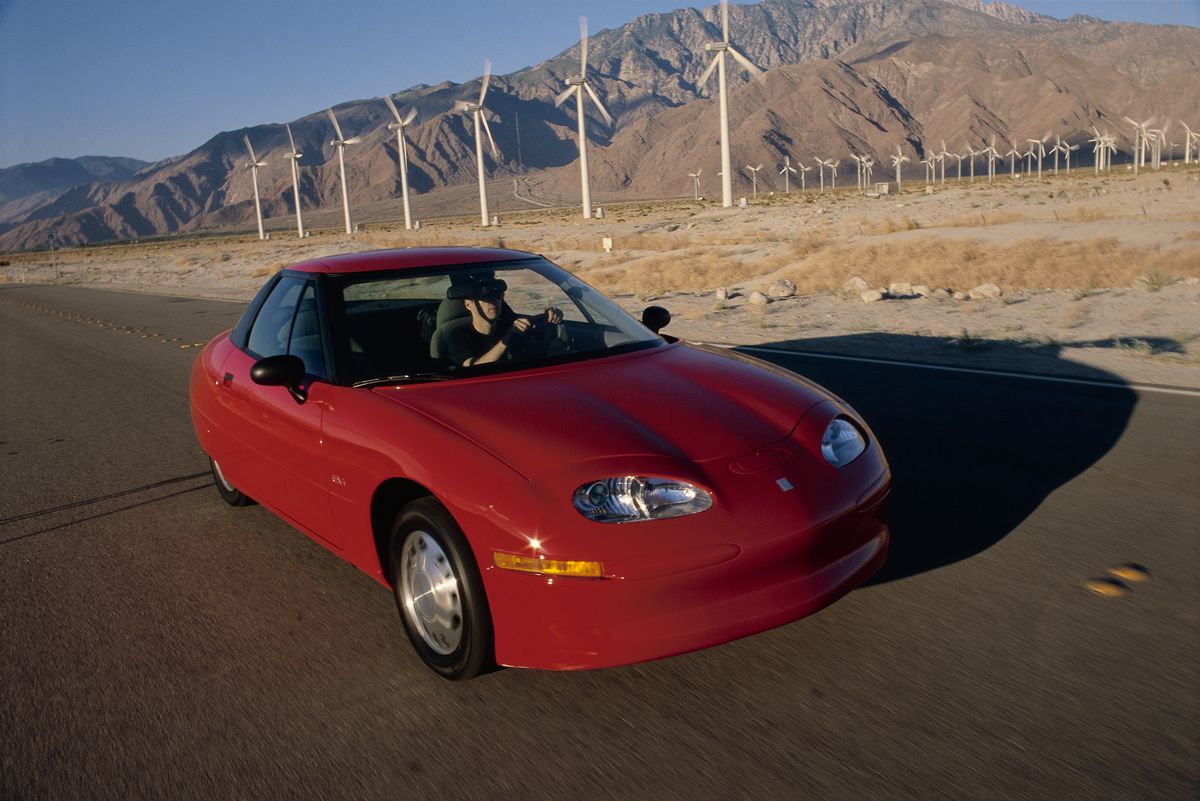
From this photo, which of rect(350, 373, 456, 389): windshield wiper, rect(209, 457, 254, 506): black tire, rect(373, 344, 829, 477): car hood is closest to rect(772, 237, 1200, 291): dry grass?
rect(209, 457, 254, 506): black tire

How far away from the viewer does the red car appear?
3268mm

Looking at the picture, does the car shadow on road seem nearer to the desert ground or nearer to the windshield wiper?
the desert ground

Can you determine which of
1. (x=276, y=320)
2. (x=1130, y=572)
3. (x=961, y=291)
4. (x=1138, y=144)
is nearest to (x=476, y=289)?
(x=276, y=320)

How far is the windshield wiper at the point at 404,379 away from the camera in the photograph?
4266 mm

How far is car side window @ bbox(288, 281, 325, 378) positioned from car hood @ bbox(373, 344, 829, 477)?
1.92ft

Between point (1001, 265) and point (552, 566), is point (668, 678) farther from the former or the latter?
point (1001, 265)

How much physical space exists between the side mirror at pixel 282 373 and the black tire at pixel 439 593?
98 cm

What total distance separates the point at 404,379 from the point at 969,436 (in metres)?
4.07

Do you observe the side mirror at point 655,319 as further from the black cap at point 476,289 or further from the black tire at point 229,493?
the black tire at point 229,493

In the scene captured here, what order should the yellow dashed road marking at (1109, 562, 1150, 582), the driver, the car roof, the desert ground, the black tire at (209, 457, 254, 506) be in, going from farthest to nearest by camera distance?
the desert ground < the black tire at (209, 457, 254, 506) < the car roof < the driver < the yellow dashed road marking at (1109, 562, 1150, 582)

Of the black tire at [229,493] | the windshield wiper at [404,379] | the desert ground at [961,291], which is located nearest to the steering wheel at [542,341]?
the windshield wiper at [404,379]

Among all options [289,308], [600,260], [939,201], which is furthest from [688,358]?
[939,201]

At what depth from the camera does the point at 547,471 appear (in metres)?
3.40

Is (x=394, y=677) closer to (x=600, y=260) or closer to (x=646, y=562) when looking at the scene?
(x=646, y=562)
